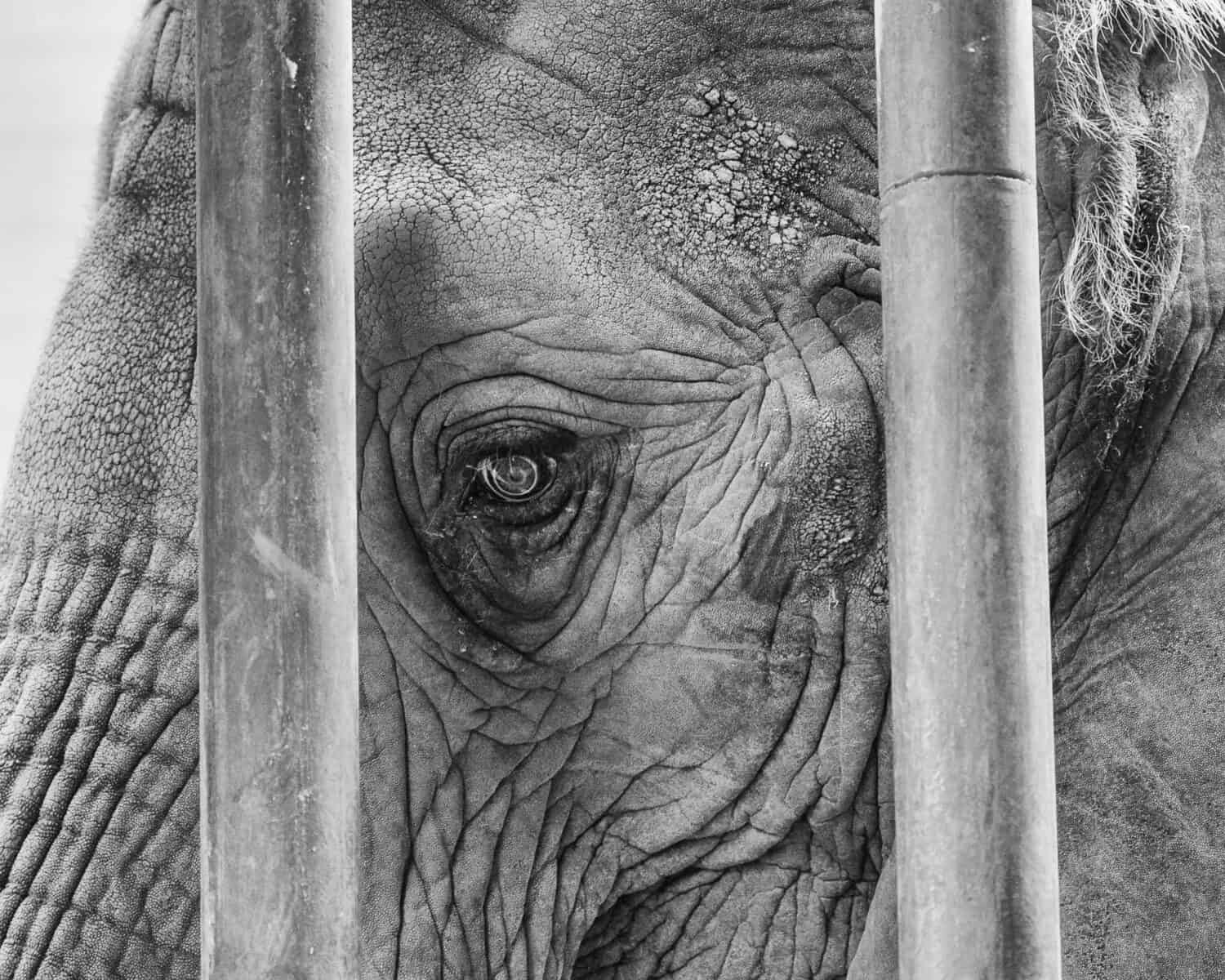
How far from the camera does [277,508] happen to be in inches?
61.5

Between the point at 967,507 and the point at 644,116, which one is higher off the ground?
the point at 644,116

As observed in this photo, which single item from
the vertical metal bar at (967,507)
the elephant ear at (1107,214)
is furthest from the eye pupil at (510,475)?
the elephant ear at (1107,214)

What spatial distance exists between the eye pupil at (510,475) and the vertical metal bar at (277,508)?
0.39 metres

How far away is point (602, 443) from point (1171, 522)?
2.17 feet

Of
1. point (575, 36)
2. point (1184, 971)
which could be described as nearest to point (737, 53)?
point (575, 36)

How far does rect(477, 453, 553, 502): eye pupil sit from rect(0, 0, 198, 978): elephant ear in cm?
32

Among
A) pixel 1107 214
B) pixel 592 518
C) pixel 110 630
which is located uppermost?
pixel 1107 214

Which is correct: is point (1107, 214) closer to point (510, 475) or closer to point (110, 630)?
point (510, 475)

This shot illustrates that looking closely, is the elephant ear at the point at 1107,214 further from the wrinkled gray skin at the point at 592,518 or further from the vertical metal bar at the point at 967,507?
the vertical metal bar at the point at 967,507

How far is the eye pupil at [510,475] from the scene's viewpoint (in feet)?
6.53

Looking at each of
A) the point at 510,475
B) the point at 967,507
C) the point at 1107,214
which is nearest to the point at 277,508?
the point at 510,475

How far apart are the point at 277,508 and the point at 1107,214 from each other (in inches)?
40.2

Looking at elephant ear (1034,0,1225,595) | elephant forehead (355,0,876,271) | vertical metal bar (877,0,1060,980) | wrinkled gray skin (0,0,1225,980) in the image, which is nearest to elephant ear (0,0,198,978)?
wrinkled gray skin (0,0,1225,980)

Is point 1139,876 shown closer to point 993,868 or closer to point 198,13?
point 993,868
